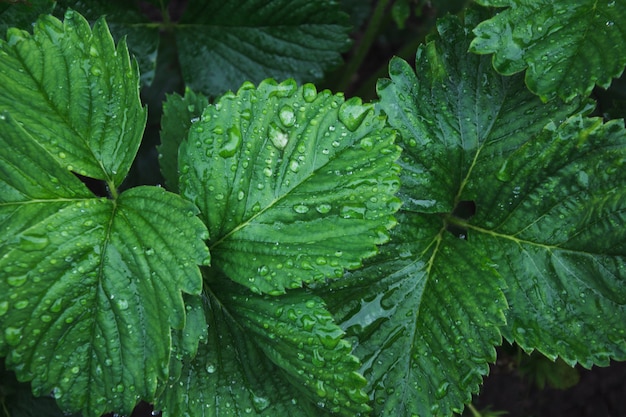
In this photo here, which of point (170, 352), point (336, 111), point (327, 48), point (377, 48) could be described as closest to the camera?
point (170, 352)

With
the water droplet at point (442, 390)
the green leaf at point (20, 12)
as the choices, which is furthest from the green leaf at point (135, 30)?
the water droplet at point (442, 390)

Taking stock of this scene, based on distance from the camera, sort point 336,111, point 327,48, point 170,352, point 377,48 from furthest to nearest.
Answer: point 377,48, point 327,48, point 336,111, point 170,352

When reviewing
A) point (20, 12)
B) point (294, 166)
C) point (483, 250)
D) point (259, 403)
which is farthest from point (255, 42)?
→ point (259, 403)

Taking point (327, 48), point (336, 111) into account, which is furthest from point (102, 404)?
point (327, 48)

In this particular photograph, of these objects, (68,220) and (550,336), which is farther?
(550,336)

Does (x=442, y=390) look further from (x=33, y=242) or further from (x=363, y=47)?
(x=363, y=47)

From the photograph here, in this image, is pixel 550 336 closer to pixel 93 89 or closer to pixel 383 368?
pixel 383 368
